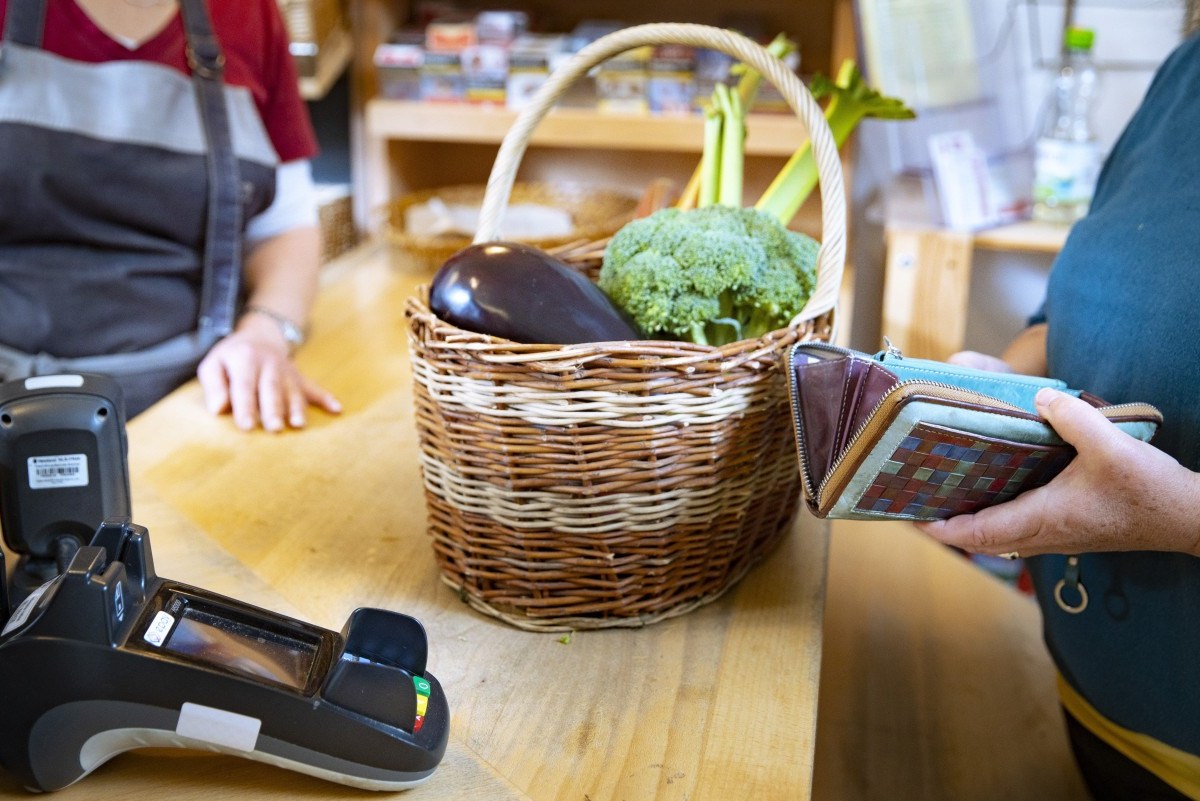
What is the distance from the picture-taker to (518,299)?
76 centimetres

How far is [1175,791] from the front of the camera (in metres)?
0.88

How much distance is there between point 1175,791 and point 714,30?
74cm

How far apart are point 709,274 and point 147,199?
793 mm

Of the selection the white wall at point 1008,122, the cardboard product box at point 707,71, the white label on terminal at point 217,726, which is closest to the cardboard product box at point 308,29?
the cardboard product box at point 707,71

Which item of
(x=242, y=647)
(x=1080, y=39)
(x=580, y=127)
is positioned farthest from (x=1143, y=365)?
(x=580, y=127)

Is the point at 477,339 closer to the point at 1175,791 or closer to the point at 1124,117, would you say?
the point at 1175,791

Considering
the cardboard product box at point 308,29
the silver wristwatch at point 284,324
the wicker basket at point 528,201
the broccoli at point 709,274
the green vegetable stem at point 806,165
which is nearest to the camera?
the broccoli at point 709,274

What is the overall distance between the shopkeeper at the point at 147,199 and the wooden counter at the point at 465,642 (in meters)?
0.11

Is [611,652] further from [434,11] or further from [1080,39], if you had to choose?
[434,11]

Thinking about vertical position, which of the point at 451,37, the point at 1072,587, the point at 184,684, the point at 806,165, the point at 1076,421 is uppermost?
the point at 451,37

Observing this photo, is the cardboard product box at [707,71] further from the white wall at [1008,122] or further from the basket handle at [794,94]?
the basket handle at [794,94]

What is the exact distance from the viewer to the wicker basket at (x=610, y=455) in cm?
72

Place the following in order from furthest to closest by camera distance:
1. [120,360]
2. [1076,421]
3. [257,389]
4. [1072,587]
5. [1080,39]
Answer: [1080,39]
[120,360]
[257,389]
[1072,587]
[1076,421]

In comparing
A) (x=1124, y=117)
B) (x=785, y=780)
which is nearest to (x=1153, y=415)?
(x=785, y=780)
